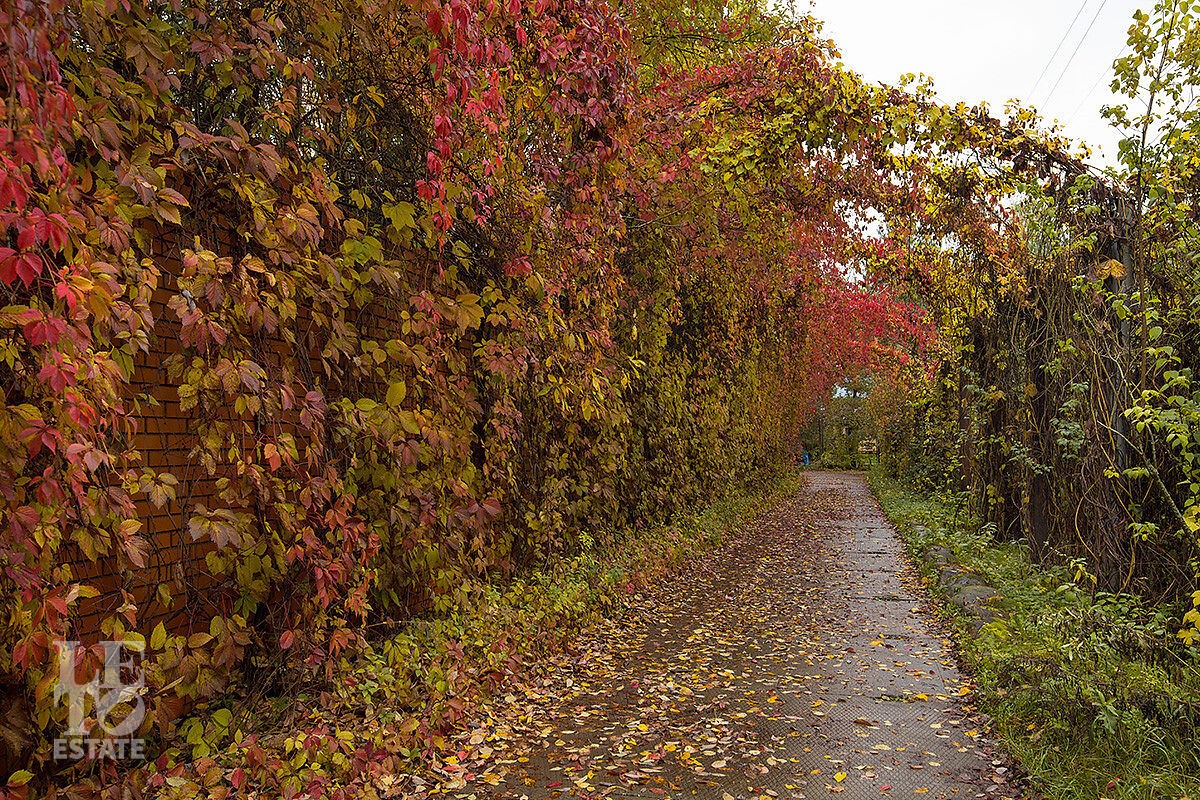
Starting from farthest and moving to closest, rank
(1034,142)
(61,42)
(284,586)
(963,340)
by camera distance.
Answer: (963,340) → (1034,142) → (284,586) → (61,42)

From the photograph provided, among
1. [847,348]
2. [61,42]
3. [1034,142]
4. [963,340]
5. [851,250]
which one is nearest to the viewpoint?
[61,42]

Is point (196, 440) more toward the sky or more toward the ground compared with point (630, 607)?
more toward the sky

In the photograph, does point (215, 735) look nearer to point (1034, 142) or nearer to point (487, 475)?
point (487, 475)

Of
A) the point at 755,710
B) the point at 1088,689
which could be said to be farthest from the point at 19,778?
the point at 1088,689

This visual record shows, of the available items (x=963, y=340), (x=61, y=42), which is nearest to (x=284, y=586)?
(x=61, y=42)

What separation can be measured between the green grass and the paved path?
22cm

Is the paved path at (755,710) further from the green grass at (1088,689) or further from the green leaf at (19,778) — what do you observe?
the green leaf at (19,778)

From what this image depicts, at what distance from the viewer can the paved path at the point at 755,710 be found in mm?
4047

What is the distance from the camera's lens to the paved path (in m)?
4.05

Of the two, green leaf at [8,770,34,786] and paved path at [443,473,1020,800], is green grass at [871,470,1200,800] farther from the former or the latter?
green leaf at [8,770,34,786]

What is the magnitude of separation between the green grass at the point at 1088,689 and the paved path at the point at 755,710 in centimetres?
22

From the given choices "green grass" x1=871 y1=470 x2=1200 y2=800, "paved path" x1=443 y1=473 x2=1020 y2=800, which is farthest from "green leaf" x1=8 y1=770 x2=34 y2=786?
"green grass" x1=871 y1=470 x2=1200 y2=800

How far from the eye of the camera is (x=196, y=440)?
3.54 meters

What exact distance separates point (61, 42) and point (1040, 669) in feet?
17.1
